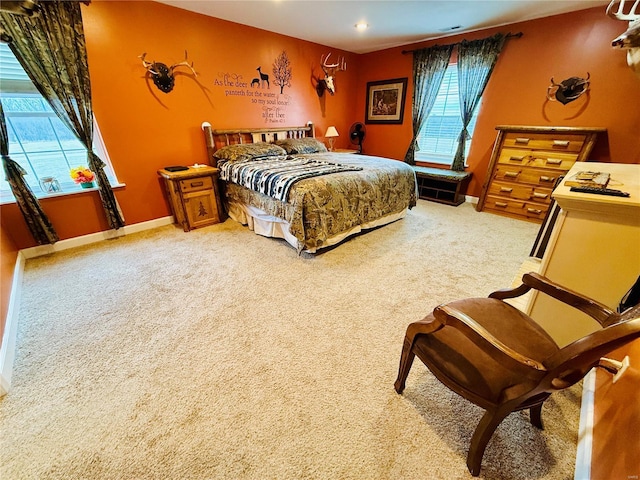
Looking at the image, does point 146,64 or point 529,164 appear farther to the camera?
point 529,164

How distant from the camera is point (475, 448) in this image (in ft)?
3.18

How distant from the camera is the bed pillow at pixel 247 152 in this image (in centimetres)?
326

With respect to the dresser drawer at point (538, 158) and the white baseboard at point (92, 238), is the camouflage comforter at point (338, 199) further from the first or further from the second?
the dresser drawer at point (538, 158)

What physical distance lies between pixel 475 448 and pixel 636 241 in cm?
109

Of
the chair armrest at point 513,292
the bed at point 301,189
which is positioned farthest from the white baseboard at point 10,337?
the chair armrest at point 513,292

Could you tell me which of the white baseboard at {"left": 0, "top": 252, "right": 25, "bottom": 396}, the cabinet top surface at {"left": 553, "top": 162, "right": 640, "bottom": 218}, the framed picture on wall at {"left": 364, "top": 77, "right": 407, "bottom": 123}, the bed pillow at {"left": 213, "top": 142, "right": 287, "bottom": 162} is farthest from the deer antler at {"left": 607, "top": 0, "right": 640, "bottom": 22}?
the white baseboard at {"left": 0, "top": 252, "right": 25, "bottom": 396}

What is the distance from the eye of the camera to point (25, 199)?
235 centimetres

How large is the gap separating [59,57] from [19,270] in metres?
1.94

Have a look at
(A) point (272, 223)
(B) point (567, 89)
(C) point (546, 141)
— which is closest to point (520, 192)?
(C) point (546, 141)

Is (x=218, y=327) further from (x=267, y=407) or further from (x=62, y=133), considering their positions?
(x=62, y=133)

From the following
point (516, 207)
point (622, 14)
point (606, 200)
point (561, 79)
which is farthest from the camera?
point (516, 207)

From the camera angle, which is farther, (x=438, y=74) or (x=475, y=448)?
(x=438, y=74)

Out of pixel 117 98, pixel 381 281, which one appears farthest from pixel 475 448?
pixel 117 98

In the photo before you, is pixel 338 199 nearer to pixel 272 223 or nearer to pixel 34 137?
pixel 272 223
